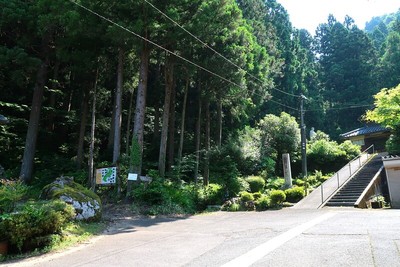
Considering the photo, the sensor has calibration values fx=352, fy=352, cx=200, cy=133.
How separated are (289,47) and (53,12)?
32.6 metres

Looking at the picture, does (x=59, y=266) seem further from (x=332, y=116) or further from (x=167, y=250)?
(x=332, y=116)

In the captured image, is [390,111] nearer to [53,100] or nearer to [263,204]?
[263,204]

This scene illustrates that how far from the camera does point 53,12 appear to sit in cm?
1617

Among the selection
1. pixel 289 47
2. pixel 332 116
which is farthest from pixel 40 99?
pixel 332 116

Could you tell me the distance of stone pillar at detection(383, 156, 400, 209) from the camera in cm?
1987

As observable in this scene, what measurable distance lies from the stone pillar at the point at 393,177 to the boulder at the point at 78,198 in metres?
16.5

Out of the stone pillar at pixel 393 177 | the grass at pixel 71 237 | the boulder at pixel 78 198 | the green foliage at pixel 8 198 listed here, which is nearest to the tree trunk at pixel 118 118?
the boulder at pixel 78 198

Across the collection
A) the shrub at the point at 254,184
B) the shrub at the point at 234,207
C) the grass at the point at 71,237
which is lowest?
the grass at the point at 71,237

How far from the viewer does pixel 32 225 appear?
7438mm

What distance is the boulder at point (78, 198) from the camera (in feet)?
34.1

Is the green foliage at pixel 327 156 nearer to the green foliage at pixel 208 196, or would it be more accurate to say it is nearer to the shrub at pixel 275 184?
the shrub at pixel 275 184

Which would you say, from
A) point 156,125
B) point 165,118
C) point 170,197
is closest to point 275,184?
point 156,125

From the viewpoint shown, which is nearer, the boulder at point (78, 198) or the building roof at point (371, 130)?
the boulder at point (78, 198)

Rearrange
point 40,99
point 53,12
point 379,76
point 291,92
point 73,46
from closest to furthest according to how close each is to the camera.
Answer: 1. point 53,12
2. point 73,46
3. point 40,99
4. point 291,92
5. point 379,76
